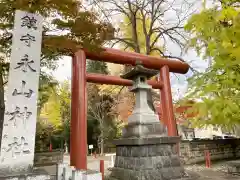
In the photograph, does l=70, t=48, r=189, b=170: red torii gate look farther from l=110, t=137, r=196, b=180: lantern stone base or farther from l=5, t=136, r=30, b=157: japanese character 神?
l=5, t=136, r=30, b=157: japanese character 神

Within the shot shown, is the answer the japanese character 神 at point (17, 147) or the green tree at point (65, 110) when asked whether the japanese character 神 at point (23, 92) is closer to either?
Result: the japanese character 神 at point (17, 147)

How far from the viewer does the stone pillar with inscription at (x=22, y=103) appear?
3.75 metres

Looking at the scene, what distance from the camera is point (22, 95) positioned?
4.07m

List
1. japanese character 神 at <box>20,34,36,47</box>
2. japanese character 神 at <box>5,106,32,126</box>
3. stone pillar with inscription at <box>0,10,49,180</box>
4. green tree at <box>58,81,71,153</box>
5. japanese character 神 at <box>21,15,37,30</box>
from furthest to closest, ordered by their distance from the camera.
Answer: green tree at <box>58,81,71,153</box>, japanese character 神 at <box>21,15,37,30</box>, japanese character 神 at <box>20,34,36,47</box>, japanese character 神 at <box>5,106,32,126</box>, stone pillar with inscription at <box>0,10,49,180</box>

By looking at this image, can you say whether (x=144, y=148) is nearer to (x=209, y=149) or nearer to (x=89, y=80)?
(x=89, y=80)

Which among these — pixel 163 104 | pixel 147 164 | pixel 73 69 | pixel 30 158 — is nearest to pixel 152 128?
pixel 147 164

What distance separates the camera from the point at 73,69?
7.84 metres

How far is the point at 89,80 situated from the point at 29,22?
375 cm

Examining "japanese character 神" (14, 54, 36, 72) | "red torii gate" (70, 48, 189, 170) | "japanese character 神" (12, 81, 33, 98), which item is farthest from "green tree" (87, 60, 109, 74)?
"japanese character 神" (12, 81, 33, 98)

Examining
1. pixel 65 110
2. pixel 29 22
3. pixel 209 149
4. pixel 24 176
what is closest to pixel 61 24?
pixel 29 22

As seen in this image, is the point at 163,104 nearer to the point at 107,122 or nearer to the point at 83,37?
the point at 83,37

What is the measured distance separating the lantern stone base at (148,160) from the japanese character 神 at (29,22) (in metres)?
4.12

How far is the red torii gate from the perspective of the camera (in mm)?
7039

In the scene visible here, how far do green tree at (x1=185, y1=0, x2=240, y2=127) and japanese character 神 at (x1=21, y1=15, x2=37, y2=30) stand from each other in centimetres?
319
